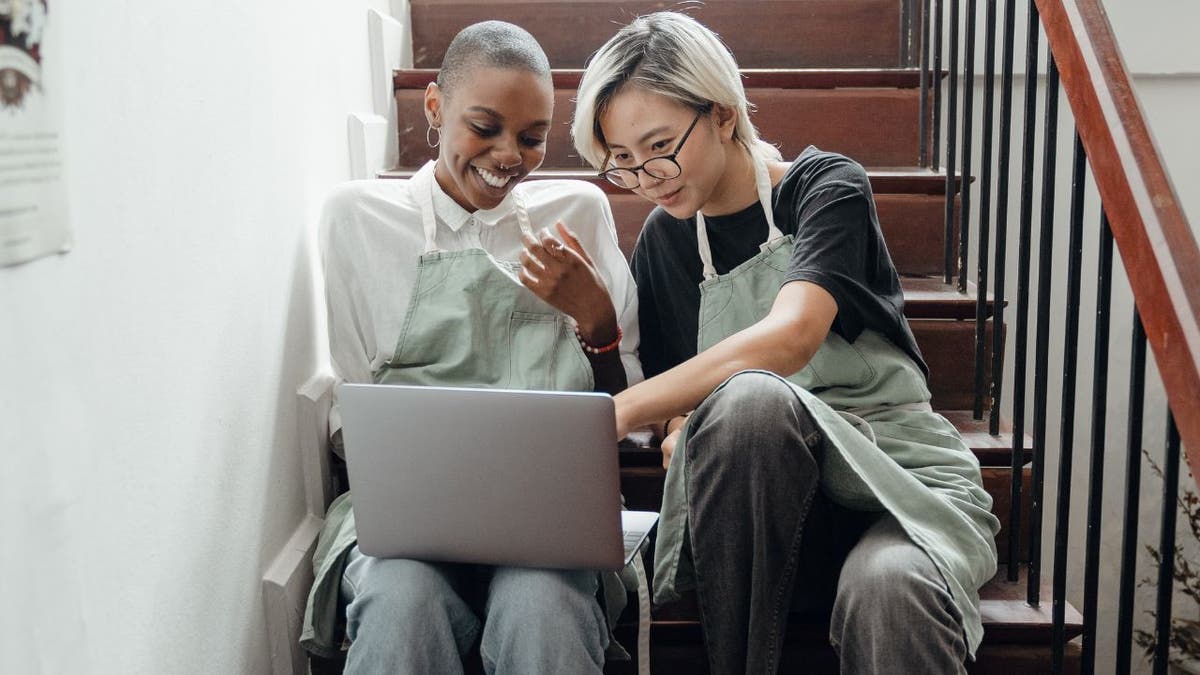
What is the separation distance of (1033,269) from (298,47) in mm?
1869

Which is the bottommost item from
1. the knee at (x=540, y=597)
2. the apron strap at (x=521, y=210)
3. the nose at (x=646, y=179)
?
the knee at (x=540, y=597)

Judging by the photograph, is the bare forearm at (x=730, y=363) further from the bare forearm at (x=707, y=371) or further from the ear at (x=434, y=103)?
the ear at (x=434, y=103)

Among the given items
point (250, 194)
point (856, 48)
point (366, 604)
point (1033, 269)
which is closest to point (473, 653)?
point (366, 604)

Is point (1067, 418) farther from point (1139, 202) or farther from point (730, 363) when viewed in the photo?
point (730, 363)

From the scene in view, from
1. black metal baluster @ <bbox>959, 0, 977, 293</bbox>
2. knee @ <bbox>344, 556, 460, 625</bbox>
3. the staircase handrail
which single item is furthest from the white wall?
black metal baluster @ <bbox>959, 0, 977, 293</bbox>

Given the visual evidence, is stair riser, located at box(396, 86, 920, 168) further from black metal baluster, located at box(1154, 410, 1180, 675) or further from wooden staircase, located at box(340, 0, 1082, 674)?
black metal baluster, located at box(1154, 410, 1180, 675)

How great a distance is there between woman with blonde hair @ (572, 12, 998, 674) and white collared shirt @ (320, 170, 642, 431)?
206mm

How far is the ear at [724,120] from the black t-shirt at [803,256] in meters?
0.11

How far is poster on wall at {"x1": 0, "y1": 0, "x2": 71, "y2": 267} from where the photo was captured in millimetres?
836

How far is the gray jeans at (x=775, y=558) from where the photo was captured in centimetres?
126

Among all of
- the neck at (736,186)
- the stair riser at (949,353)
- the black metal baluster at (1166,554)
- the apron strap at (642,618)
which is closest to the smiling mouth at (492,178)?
the neck at (736,186)

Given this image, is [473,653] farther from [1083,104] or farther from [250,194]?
[1083,104]

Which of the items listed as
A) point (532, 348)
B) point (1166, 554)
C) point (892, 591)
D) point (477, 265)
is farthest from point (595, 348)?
point (1166, 554)

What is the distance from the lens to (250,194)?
1449 millimetres
